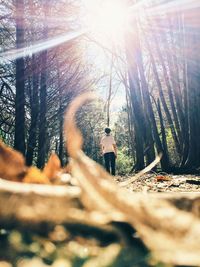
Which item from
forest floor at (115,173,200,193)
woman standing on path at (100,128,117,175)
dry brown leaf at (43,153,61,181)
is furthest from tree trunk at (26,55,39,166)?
dry brown leaf at (43,153,61,181)

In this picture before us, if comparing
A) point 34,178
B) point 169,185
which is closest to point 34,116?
point 169,185

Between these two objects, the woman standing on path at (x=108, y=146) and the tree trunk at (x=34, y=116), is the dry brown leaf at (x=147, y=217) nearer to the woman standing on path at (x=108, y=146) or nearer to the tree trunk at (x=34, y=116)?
the woman standing on path at (x=108, y=146)

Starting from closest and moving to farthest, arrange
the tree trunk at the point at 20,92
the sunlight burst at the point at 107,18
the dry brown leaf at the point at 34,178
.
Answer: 1. the dry brown leaf at the point at 34,178
2. the tree trunk at the point at 20,92
3. the sunlight burst at the point at 107,18

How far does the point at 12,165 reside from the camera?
0.92m

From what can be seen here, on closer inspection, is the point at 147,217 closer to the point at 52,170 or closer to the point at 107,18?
the point at 52,170

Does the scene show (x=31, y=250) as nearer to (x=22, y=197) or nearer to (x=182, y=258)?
(x=22, y=197)

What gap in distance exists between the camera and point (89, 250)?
26.2 inches

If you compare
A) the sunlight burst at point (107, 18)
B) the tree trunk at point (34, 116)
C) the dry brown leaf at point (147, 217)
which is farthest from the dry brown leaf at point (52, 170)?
the sunlight burst at point (107, 18)

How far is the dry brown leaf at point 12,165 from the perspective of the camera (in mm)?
906

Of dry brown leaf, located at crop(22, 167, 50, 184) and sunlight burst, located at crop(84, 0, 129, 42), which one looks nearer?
dry brown leaf, located at crop(22, 167, 50, 184)

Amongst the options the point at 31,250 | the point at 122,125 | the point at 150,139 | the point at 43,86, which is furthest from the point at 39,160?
the point at 122,125

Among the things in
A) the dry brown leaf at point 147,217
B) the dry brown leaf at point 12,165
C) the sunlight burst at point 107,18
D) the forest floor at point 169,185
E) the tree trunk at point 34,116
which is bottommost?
Result: the forest floor at point 169,185

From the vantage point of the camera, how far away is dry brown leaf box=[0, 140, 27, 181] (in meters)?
0.91

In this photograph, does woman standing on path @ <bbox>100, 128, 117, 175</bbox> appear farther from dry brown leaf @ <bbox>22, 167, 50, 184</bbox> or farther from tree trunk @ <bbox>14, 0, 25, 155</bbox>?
dry brown leaf @ <bbox>22, 167, 50, 184</bbox>
